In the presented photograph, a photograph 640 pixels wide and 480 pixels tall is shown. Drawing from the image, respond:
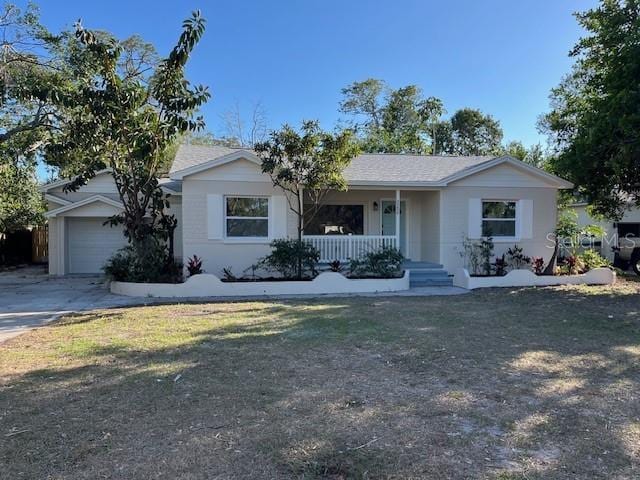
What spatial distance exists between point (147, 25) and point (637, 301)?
65.0 ft

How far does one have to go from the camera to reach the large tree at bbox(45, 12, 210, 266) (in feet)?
33.6

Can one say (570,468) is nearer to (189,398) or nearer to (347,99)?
(189,398)

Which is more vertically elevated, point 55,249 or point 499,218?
point 499,218

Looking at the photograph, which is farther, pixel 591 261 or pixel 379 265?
pixel 591 261

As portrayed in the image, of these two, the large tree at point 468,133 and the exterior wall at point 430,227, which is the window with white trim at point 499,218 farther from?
the large tree at point 468,133

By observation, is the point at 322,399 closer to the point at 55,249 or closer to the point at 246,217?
the point at 246,217

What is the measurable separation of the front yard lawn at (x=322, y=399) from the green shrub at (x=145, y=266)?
3648 mm

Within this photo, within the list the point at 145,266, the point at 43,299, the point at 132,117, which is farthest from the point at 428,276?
the point at 43,299

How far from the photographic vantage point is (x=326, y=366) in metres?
5.38

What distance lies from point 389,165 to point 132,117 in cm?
827

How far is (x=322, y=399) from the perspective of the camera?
14.2 ft

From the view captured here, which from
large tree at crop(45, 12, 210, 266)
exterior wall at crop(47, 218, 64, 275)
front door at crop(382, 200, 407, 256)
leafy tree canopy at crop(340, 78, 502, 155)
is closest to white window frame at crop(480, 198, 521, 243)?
front door at crop(382, 200, 407, 256)

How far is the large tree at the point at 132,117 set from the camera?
33.6 ft

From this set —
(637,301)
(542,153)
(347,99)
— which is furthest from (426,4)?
(347,99)
